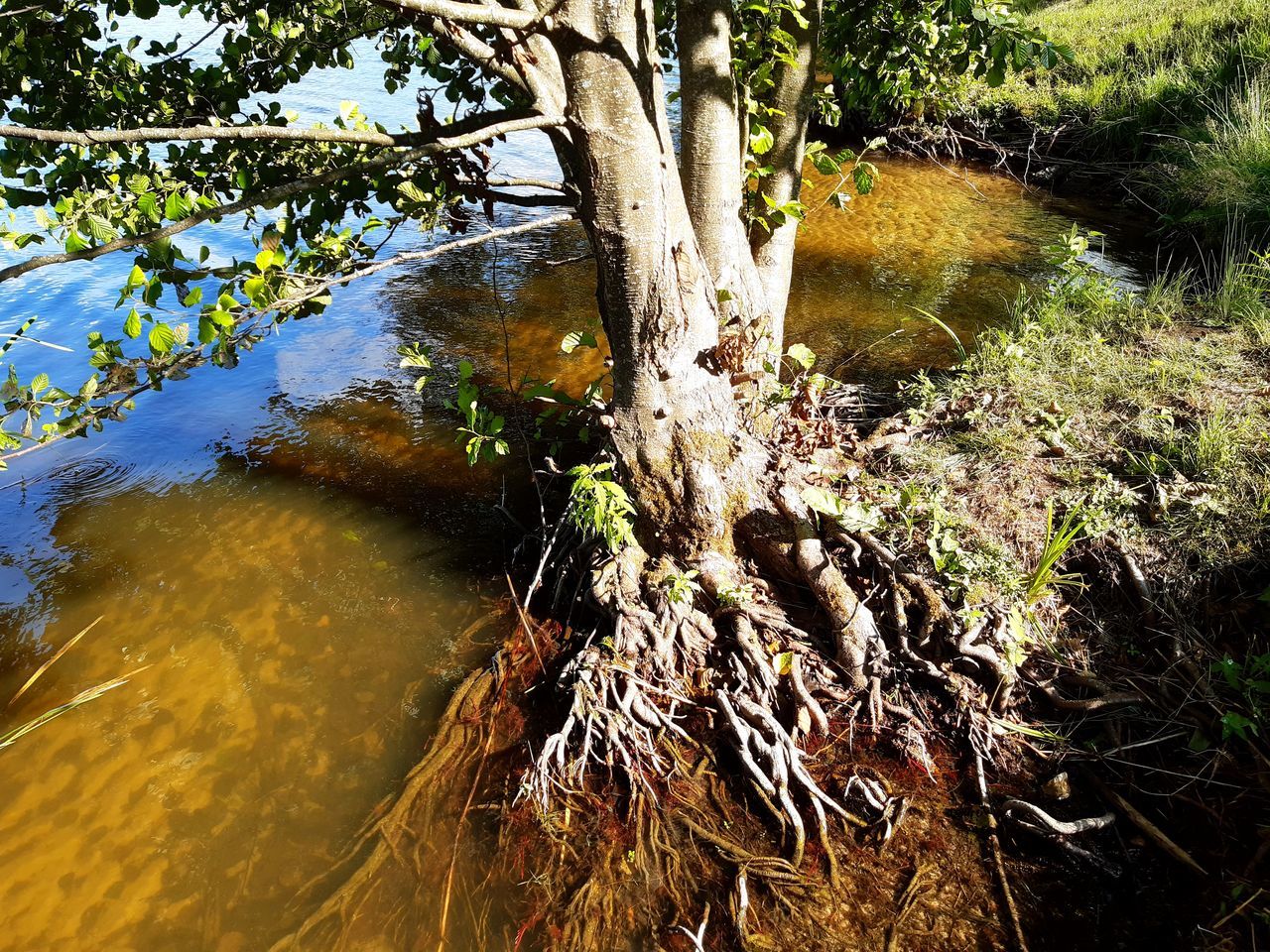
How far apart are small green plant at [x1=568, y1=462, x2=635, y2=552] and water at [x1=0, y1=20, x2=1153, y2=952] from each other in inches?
37.6

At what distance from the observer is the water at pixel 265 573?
9.78 ft

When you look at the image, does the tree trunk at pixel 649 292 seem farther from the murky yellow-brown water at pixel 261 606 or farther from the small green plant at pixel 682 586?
the murky yellow-brown water at pixel 261 606

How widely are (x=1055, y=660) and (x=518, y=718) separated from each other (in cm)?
236

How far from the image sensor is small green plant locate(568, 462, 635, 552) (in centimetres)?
320

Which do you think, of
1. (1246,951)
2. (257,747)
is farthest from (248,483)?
(1246,951)

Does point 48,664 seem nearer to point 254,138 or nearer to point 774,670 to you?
point 254,138

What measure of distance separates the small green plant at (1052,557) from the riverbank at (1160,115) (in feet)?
14.2

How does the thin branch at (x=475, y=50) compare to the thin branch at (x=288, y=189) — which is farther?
the thin branch at (x=475, y=50)

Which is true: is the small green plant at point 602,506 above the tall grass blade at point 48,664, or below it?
above

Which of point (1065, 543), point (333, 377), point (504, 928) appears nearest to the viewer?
point (504, 928)

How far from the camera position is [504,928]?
8.69 ft

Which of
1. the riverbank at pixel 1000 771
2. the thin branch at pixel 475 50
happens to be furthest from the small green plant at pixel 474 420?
the thin branch at pixel 475 50

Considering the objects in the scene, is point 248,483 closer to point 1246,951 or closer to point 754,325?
point 754,325

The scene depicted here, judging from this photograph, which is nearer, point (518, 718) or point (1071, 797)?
point (1071, 797)
